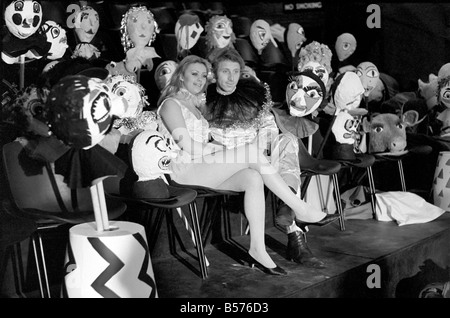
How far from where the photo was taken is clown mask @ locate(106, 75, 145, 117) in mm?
3053

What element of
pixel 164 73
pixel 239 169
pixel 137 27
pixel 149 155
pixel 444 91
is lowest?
pixel 239 169

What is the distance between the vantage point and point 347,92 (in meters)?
3.95

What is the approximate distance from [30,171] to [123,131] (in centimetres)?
68

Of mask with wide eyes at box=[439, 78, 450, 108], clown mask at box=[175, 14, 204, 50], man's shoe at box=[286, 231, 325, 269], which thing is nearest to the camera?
man's shoe at box=[286, 231, 325, 269]

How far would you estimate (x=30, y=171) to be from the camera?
259 cm

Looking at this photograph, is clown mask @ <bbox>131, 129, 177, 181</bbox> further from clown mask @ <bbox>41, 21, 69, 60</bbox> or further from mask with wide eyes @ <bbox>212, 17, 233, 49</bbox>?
mask with wide eyes @ <bbox>212, 17, 233, 49</bbox>

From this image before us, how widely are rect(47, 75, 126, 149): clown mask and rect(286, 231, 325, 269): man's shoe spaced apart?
1365 mm

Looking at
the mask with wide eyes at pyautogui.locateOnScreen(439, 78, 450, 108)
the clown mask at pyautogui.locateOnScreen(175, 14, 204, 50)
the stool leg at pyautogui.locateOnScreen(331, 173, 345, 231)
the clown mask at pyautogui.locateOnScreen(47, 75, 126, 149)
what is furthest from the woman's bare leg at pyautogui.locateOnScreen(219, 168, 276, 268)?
the mask with wide eyes at pyautogui.locateOnScreen(439, 78, 450, 108)

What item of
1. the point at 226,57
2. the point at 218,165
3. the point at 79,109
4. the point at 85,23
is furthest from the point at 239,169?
the point at 85,23

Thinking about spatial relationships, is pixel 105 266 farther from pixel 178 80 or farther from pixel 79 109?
pixel 178 80

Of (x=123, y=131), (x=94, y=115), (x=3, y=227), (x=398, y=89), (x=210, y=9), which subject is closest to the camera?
(x=94, y=115)

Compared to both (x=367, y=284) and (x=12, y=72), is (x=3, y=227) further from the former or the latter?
(x=367, y=284)

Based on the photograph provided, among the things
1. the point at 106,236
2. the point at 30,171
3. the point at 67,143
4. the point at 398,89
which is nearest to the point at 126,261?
the point at 106,236

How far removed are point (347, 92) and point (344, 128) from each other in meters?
0.24
